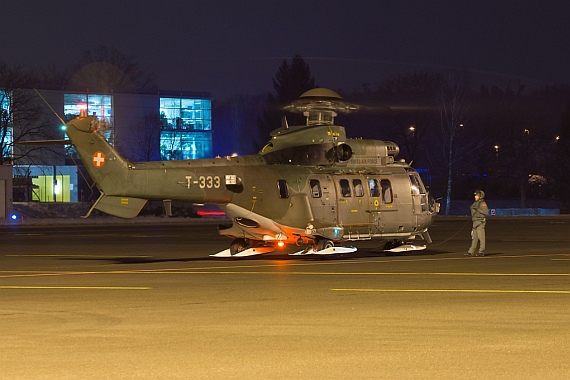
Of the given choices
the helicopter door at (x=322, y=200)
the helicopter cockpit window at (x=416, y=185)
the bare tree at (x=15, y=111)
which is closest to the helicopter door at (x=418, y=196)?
the helicopter cockpit window at (x=416, y=185)

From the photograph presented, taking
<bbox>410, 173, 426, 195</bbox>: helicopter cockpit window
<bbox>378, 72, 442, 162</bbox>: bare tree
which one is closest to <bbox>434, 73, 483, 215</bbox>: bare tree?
<bbox>378, 72, 442, 162</bbox>: bare tree

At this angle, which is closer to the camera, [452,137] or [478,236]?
[478,236]

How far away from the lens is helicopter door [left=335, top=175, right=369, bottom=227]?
25188 millimetres

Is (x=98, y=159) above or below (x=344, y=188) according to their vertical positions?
above

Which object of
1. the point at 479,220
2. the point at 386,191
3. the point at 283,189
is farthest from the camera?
the point at 386,191

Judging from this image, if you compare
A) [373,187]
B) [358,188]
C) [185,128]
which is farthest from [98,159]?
[185,128]

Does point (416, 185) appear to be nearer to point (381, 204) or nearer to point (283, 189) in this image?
point (381, 204)

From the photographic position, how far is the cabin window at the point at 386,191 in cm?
2602

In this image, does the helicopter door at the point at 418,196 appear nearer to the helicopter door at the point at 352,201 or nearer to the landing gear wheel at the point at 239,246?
the helicopter door at the point at 352,201

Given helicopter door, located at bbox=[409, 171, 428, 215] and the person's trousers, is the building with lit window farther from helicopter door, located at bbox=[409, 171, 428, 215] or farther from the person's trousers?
the person's trousers

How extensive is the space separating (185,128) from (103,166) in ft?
245

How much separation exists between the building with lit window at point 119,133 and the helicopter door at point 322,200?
57.8 meters

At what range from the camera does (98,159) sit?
2222cm

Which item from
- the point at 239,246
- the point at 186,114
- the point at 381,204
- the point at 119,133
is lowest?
the point at 239,246
